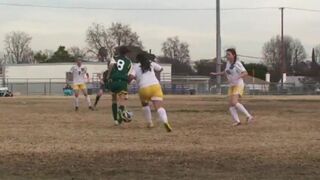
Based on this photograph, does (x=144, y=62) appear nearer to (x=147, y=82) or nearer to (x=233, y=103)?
(x=147, y=82)

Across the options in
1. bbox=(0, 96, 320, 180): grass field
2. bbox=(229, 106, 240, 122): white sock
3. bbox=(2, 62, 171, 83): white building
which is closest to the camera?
bbox=(0, 96, 320, 180): grass field

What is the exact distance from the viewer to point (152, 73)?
45.9 feet

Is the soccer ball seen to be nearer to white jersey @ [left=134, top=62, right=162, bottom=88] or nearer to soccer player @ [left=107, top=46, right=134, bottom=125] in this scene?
soccer player @ [left=107, top=46, right=134, bottom=125]

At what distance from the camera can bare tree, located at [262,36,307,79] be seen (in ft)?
442

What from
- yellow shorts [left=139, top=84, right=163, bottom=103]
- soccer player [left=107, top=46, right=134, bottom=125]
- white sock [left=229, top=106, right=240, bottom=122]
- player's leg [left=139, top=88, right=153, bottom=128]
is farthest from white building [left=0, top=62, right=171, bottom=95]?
yellow shorts [left=139, top=84, right=163, bottom=103]

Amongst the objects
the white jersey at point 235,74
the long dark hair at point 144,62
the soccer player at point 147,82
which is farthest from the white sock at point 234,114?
the long dark hair at point 144,62

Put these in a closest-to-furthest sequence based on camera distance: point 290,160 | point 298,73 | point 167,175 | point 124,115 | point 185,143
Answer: point 167,175
point 290,160
point 185,143
point 124,115
point 298,73

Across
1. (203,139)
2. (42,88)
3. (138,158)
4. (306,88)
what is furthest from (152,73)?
(42,88)

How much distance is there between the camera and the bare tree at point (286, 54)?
134750mm

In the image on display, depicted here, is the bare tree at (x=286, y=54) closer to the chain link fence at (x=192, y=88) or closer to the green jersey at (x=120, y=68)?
the chain link fence at (x=192, y=88)

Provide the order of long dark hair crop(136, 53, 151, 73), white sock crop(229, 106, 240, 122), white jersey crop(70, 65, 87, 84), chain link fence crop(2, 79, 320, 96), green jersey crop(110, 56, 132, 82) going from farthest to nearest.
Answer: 1. chain link fence crop(2, 79, 320, 96)
2. white jersey crop(70, 65, 87, 84)
3. green jersey crop(110, 56, 132, 82)
4. white sock crop(229, 106, 240, 122)
5. long dark hair crop(136, 53, 151, 73)

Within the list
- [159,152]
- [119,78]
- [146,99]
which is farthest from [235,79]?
[159,152]

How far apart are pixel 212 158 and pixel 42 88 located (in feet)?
250

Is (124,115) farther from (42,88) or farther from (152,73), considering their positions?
(42,88)
